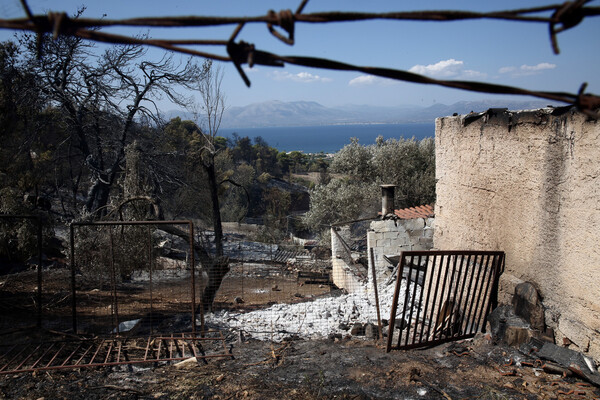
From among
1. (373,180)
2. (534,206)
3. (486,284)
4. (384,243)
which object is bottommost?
(384,243)

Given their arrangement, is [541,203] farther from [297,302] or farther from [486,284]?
[297,302]

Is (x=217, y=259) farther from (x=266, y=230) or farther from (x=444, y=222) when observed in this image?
(x=266, y=230)

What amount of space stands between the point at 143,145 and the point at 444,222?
1411 cm

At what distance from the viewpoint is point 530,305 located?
521cm

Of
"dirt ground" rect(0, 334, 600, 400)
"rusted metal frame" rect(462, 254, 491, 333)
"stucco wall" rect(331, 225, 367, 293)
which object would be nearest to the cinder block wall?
"stucco wall" rect(331, 225, 367, 293)

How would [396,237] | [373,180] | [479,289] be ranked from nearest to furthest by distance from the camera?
[479,289], [396,237], [373,180]

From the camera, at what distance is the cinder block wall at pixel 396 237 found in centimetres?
1217

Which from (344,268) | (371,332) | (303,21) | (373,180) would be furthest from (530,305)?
(373,180)

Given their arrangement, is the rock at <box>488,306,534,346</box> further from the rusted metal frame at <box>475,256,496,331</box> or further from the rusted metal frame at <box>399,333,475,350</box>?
the rusted metal frame at <box>399,333,475,350</box>

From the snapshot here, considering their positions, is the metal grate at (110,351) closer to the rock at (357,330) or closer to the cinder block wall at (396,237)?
the rock at (357,330)

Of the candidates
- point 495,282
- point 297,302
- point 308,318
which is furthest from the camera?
point 297,302

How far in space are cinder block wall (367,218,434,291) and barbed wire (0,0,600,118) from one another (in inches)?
409

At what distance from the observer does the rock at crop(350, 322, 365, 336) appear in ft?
24.1

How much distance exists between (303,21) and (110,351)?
5612mm
